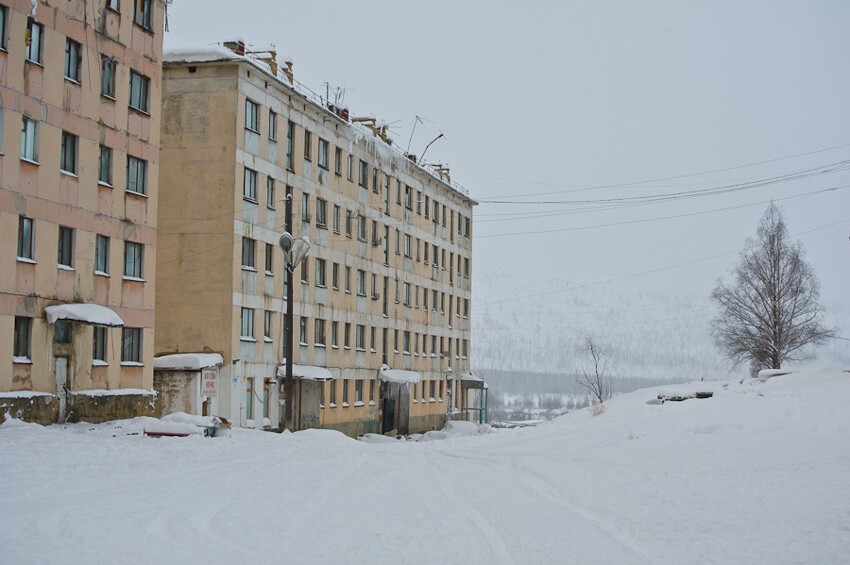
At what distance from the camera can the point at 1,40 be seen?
29.3 m

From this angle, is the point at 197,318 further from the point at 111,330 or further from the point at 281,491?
the point at 281,491

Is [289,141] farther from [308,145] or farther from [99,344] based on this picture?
[99,344]

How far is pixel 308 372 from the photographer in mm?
47344

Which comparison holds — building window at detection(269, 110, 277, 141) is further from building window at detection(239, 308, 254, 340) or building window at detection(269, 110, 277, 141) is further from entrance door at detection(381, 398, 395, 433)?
entrance door at detection(381, 398, 395, 433)

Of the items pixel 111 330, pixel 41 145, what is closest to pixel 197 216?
pixel 111 330

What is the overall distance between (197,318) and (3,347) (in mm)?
13044

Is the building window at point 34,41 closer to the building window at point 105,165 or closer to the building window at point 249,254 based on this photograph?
the building window at point 105,165

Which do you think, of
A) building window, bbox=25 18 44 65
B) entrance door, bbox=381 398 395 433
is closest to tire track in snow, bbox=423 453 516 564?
building window, bbox=25 18 44 65

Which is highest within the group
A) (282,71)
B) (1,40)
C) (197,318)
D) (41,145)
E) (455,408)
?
(282,71)

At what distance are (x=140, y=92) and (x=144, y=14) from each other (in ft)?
9.10

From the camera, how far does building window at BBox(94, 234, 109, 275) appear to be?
33906 mm

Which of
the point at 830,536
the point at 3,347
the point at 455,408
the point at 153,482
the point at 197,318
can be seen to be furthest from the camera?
the point at 455,408

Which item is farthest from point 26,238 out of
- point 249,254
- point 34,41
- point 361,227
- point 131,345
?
point 361,227

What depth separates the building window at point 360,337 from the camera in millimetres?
56066
